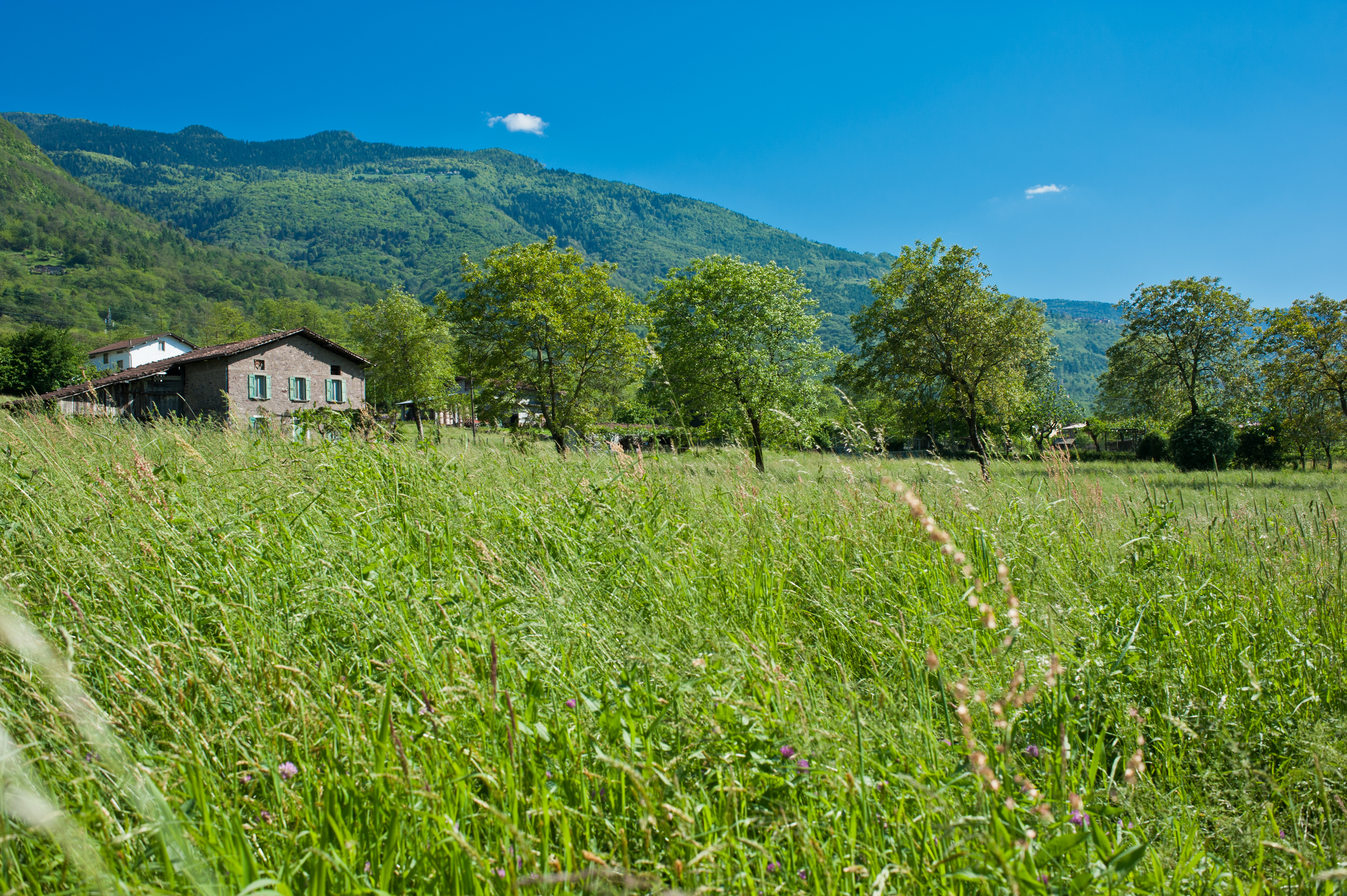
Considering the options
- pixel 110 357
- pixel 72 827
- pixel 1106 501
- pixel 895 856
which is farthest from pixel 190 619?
pixel 110 357

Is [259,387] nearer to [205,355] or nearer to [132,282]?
[205,355]

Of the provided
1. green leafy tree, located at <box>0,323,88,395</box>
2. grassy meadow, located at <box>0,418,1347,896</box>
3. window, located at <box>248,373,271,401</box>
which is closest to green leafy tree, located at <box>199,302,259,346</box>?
green leafy tree, located at <box>0,323,88,395</box>

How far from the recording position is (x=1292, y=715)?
2.32 m

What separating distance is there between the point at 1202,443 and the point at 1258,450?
577cm

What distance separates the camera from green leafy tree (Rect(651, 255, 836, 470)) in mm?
24406

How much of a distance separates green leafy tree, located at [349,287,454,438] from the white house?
148ft

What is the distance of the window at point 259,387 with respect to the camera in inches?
1446

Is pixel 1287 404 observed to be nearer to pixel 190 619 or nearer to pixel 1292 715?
pixel 1292 715

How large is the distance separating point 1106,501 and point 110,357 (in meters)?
106

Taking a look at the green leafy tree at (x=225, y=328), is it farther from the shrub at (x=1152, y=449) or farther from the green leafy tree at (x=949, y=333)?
the shrub at (x=1152, y=449)

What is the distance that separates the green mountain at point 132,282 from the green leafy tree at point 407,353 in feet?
148

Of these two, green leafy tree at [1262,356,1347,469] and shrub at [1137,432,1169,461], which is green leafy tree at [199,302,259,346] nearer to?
shrub at [1137,432,1169,461]

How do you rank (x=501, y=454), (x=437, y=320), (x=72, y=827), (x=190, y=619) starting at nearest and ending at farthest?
(x=72, y=827) → (x=190, y=619) → (x=501, y=454) → (x=437, y=320)

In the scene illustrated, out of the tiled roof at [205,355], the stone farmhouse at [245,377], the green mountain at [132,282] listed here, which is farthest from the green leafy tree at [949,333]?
the green mountain at [132,282]
